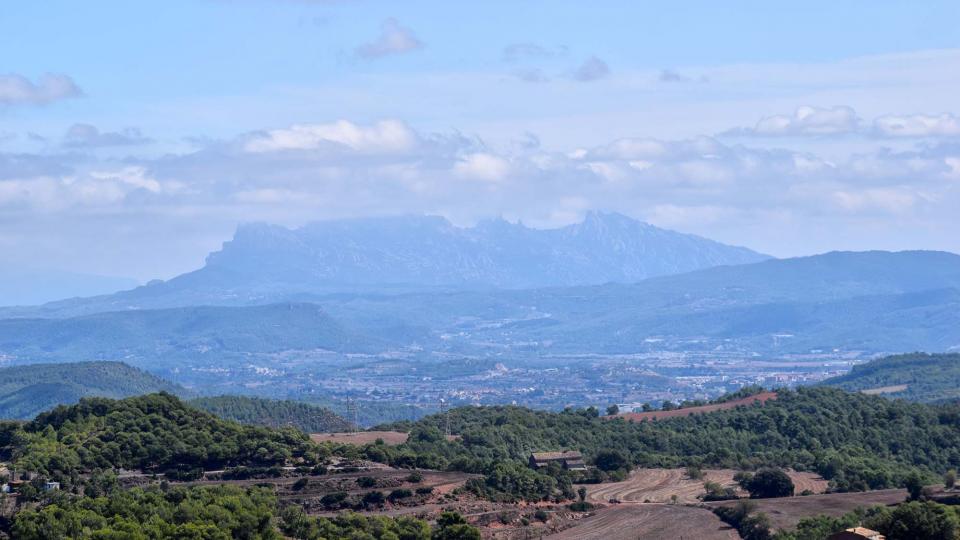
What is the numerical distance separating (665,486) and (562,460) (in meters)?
8.82

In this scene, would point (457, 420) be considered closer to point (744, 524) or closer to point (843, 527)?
point (744, 524)

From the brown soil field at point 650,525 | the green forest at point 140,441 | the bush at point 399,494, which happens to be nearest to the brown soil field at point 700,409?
the green forest at point 140,441

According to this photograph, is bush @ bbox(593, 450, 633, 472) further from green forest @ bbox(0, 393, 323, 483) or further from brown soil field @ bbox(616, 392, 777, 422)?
brown soil field @ bbox(616, 392, 777, 422)

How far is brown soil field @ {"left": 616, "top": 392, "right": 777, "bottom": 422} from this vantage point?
157775mm

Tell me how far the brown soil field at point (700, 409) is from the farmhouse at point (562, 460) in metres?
32.7

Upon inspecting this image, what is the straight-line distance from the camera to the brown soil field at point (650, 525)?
307 feet

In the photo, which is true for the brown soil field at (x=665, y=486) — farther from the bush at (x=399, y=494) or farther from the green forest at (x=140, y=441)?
the green forest at (x=140, y=441)

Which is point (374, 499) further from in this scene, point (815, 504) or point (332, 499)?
point (815, 504)

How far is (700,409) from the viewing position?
162 meters

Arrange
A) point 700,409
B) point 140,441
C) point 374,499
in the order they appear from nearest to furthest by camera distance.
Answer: point 374,499, point 140,441, point 700,409

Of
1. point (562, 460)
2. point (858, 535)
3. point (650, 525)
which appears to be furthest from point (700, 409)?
point (858, 535)

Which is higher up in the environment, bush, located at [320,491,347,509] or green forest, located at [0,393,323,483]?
green forest, located at [0,393,323,483]

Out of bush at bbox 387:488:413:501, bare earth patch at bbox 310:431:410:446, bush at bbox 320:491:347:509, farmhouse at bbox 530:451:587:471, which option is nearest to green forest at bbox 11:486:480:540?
bush at bbox 320:491:347:509

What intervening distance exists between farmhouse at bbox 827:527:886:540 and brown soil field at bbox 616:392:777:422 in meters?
78.5
